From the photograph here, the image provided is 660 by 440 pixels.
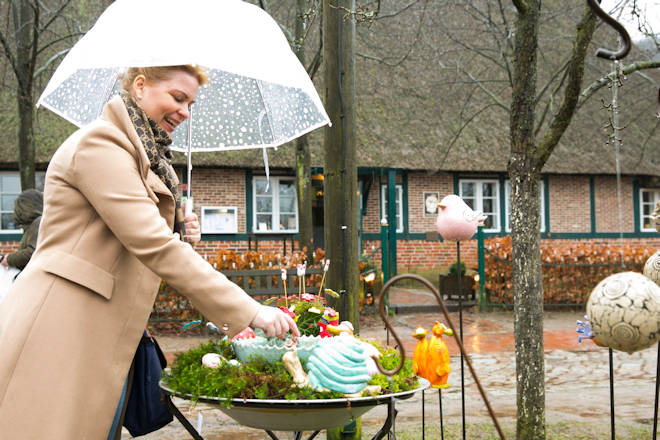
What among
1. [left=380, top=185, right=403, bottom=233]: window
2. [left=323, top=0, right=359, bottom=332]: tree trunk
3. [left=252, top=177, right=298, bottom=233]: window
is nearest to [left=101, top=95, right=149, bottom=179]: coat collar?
[left=323, top=0, right=359, bottom=332]: tree trunk

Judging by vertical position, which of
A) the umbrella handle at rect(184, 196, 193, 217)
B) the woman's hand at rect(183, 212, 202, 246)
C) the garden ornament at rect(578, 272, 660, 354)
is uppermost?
the umbrella handle at rect(184, 196, 193, 217)

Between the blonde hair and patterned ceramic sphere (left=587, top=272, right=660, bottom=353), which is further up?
the blonde hair

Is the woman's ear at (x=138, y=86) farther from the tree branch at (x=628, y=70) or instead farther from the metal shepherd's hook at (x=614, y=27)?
the tree branch at (x=628, y=70)

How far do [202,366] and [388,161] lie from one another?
14520 mm

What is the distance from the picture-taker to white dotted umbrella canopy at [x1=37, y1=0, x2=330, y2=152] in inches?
84.7

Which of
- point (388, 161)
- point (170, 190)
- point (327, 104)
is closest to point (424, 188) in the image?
point (388, 161)

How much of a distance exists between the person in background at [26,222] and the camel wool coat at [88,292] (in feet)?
10.5

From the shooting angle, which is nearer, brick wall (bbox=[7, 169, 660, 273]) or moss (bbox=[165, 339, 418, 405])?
moss (bbox=[165, 339, 418, 405])

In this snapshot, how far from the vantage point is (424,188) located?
57.1 feet

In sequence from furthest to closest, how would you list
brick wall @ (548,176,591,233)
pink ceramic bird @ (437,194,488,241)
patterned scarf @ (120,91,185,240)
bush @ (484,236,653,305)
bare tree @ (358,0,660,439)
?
brick wall @ (548,176,591,233), bare tree @ (358,0,660,439), bush @ (484,236,653,305), pink ceramic bird @ (437,194,488,241), patterned scarf @ (120,91,185,240)

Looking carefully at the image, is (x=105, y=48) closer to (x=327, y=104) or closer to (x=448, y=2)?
(x=327, y=104)

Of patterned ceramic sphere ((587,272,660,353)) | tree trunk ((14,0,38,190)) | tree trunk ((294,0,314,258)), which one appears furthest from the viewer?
tree trunk ((294,0,314,258))

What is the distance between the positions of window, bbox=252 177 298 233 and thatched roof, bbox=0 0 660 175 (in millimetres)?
893

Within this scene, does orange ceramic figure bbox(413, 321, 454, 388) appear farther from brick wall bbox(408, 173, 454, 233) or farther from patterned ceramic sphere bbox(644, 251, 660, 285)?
brick wall bbox(408, 173, 454, 233)
